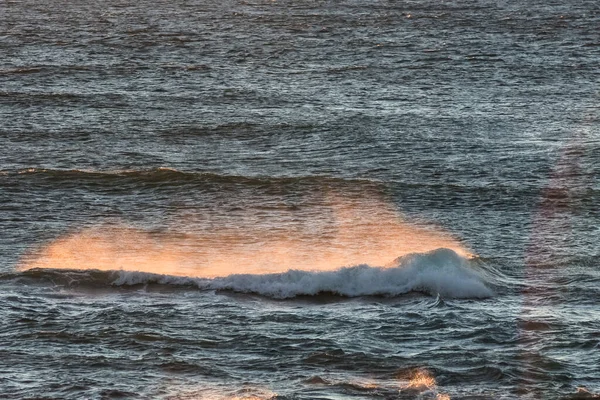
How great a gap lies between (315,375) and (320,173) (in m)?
9.99

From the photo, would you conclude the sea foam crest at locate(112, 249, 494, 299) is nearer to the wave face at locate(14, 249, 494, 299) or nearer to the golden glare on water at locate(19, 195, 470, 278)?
the wave face at locate(14, 249, 494, 299)

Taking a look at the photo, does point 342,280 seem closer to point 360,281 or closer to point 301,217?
point 360,281

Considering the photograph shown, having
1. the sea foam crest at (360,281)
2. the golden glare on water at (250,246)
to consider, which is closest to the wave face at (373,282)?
the sea foam crest at (360,281)

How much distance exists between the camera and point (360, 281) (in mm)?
14828

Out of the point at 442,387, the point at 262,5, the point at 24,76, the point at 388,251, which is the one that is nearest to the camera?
the point at 442,387

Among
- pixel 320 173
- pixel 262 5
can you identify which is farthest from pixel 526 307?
pixel 262 5

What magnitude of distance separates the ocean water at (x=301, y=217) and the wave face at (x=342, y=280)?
33 millimetres

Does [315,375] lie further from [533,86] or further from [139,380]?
[533,86]

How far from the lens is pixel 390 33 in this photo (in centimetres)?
3850

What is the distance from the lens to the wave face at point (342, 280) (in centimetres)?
1459

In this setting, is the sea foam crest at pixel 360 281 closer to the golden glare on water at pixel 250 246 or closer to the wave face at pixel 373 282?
the wave face at pixel 373 282

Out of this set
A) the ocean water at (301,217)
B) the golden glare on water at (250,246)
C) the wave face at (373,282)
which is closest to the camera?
the ocean water at (301,217)

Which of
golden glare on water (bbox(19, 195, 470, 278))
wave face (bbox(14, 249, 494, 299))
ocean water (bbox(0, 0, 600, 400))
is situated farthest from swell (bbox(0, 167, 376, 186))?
wave face (bbox(14, 249, 494, 299))

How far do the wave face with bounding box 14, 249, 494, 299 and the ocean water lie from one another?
0.11ft
